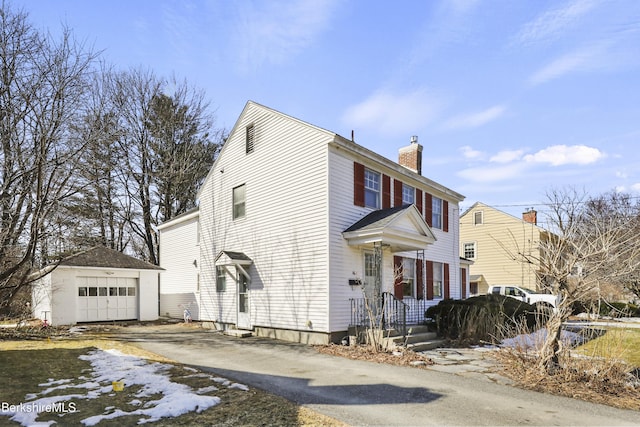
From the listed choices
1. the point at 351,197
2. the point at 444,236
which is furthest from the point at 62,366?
the point at 444,236

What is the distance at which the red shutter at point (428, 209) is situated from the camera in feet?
55.1

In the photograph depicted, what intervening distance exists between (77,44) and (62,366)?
9.24 meters

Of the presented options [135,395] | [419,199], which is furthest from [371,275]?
[135,395]

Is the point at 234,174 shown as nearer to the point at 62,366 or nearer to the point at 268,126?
the point at 268,126

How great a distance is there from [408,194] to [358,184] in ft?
11.3

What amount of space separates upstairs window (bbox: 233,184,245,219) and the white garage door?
25.0ft

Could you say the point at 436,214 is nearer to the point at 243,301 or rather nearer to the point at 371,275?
the point at 371,275

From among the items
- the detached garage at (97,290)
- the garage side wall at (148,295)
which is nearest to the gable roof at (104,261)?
the detached garage at (97,290)

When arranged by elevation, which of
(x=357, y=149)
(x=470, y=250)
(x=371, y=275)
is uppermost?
(x=357, y=149)

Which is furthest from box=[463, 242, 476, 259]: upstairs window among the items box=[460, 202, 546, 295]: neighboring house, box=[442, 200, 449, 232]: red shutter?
box=[442, 200, 449, 232]: red shutter

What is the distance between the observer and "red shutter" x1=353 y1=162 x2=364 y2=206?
42.8ft

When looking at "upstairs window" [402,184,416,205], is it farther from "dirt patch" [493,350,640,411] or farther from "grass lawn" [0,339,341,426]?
"grass lawn" [0,339,341,426]

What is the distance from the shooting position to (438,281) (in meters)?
17.0

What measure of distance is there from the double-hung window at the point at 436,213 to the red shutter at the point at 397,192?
9.55ft
